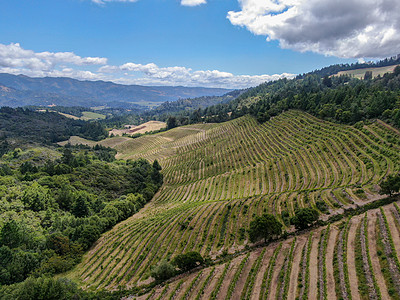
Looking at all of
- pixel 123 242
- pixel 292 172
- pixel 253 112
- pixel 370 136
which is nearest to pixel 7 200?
pixel 123 242

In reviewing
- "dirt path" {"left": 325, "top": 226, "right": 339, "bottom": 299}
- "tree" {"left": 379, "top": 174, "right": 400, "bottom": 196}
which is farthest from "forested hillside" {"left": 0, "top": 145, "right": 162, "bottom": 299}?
"tree" {"left": 379, "top": 174, "right": 400, "bottom": 196}

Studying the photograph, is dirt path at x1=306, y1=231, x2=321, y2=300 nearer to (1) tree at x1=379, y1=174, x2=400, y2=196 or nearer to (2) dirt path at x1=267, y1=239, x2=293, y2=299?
(2) dirt path at x1=267, y1=239, x2=293, y2=299

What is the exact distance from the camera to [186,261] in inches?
1368

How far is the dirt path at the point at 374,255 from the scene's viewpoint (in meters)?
23.4

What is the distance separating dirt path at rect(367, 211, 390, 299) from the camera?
76.9 feet

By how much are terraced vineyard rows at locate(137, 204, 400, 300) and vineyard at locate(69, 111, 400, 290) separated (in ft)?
0.42

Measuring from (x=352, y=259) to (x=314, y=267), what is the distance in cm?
483

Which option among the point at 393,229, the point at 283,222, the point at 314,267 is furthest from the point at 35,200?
the point at 393,229

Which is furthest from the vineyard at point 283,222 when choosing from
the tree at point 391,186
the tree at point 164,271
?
the tree at point 391,186

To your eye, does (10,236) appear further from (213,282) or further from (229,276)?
(229,276)

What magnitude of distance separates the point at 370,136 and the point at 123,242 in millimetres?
78909

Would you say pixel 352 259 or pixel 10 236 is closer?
pixel 352 259

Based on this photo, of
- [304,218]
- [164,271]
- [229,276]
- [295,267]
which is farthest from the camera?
[304,218]

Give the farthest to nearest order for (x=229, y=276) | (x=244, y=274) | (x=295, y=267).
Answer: (x=229, y=276)
(x=244, y=274)
(x=295, y=267)
